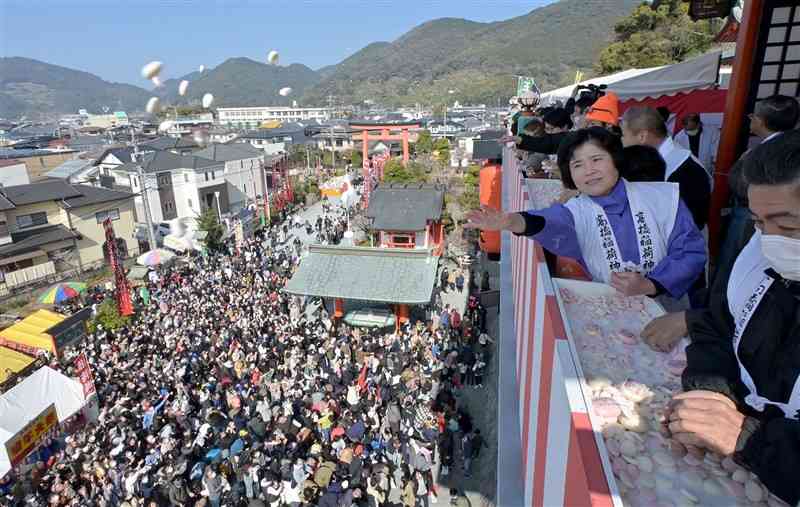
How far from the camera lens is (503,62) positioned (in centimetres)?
15362

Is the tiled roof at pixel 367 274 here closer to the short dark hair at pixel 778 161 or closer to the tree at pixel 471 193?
the tree at pixel 471 193

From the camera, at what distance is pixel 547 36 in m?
161

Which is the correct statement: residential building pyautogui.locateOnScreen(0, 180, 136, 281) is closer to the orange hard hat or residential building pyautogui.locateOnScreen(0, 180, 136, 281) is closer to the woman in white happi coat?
the orange hard hat

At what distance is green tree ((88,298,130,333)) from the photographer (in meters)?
14.6

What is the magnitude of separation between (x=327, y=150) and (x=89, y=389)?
4552cm

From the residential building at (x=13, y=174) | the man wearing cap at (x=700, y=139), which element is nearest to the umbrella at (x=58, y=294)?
the residential building at (x=13, y=174)

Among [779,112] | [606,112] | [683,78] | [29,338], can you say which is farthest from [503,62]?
[779,112]

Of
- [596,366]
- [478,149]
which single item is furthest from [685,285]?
[478,149]

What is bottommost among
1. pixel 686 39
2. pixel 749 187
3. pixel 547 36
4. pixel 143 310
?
pixel 143 310

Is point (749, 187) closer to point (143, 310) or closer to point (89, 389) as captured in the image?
point (89, 389)

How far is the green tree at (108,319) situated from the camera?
14.6 meters

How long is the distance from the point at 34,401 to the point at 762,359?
1153cm

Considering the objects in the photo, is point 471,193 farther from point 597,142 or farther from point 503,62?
point 503,62

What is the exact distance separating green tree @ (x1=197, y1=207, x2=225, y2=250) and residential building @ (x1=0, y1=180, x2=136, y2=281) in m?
4.51
